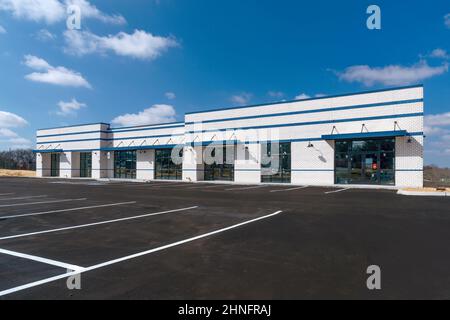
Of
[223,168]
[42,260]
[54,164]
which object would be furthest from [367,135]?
[54,164]

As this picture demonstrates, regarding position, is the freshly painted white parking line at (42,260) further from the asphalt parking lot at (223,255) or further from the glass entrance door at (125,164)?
the glass entrance door at (125,164)

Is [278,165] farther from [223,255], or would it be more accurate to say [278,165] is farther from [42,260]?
[42,260]

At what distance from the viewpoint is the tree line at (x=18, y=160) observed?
230 ft

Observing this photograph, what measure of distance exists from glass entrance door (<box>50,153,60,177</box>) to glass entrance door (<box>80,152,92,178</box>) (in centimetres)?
479

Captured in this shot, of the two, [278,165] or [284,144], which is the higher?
[284,144]

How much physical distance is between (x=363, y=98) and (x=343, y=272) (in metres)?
20.7

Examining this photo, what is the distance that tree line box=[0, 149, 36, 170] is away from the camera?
230 feet

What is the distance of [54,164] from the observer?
40.7 metres

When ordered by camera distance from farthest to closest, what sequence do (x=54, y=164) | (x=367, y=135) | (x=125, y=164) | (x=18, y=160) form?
(x=18, y=160) → (x=54, y=164) → (x=125, y=164) → (x=367, y=135)

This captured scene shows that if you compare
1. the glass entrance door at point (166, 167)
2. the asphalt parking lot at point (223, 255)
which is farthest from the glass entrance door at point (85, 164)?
the asphalt parking lot at point (223, 255)

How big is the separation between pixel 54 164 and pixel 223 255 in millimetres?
43489
